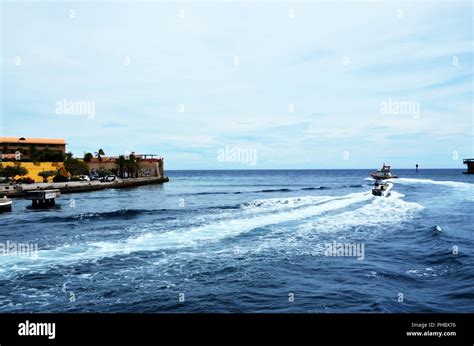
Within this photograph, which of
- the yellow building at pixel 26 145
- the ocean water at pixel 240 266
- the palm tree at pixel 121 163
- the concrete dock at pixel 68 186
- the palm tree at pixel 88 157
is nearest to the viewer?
the ocean water at pixel 240 266

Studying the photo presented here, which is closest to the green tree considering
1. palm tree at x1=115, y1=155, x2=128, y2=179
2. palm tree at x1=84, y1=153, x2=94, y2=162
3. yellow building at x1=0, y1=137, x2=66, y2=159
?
yellow building at x1=0, y1=137, x2=66, y2=159

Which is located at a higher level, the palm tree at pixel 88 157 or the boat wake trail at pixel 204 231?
the palm tree at pixel 88 157

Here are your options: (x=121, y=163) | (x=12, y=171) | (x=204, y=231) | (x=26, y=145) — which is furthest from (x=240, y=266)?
(x=26, y=145)

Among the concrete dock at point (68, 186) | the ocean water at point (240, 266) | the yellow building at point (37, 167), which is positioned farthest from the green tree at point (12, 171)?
the ocean water at point (240, 266)

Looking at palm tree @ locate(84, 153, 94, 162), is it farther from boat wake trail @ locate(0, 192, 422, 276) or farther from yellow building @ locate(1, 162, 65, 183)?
boat wake trail @ locate(0, 192, 422, 276)

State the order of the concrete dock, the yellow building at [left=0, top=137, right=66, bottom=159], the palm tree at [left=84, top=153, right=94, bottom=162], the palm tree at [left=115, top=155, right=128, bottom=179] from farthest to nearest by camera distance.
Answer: the palm tree at [left=84, top=153, right=94, bottom=162], the palm tree at [left=115, top=155, right=128, bottom=179], the yellow building at [left=0, top=137, right=66, bottom=159], the concrete dock

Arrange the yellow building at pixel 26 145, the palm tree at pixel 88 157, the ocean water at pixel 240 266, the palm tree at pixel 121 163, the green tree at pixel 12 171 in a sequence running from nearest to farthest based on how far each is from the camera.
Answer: the ocean water at pixel 240 266
the green tree at pixel 12 171
the yellow building at pixel 26 145
the palm tree at pixel 121 163
the palm tree at pixel 88 157

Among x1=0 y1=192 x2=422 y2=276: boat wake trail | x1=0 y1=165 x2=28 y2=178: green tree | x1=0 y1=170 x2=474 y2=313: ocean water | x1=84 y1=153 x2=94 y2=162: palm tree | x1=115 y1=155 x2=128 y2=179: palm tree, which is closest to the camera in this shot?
x1=0 y1=170 x2=474 y2=313: ocean water

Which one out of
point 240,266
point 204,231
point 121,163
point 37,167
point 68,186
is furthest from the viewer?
point 121,163

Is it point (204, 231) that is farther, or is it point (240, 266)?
point (204, 231)

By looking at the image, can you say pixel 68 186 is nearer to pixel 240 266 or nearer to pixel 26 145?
pixel 26 145

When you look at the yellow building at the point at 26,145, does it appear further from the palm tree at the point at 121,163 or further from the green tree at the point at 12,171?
the green tree at the point at 12,171
